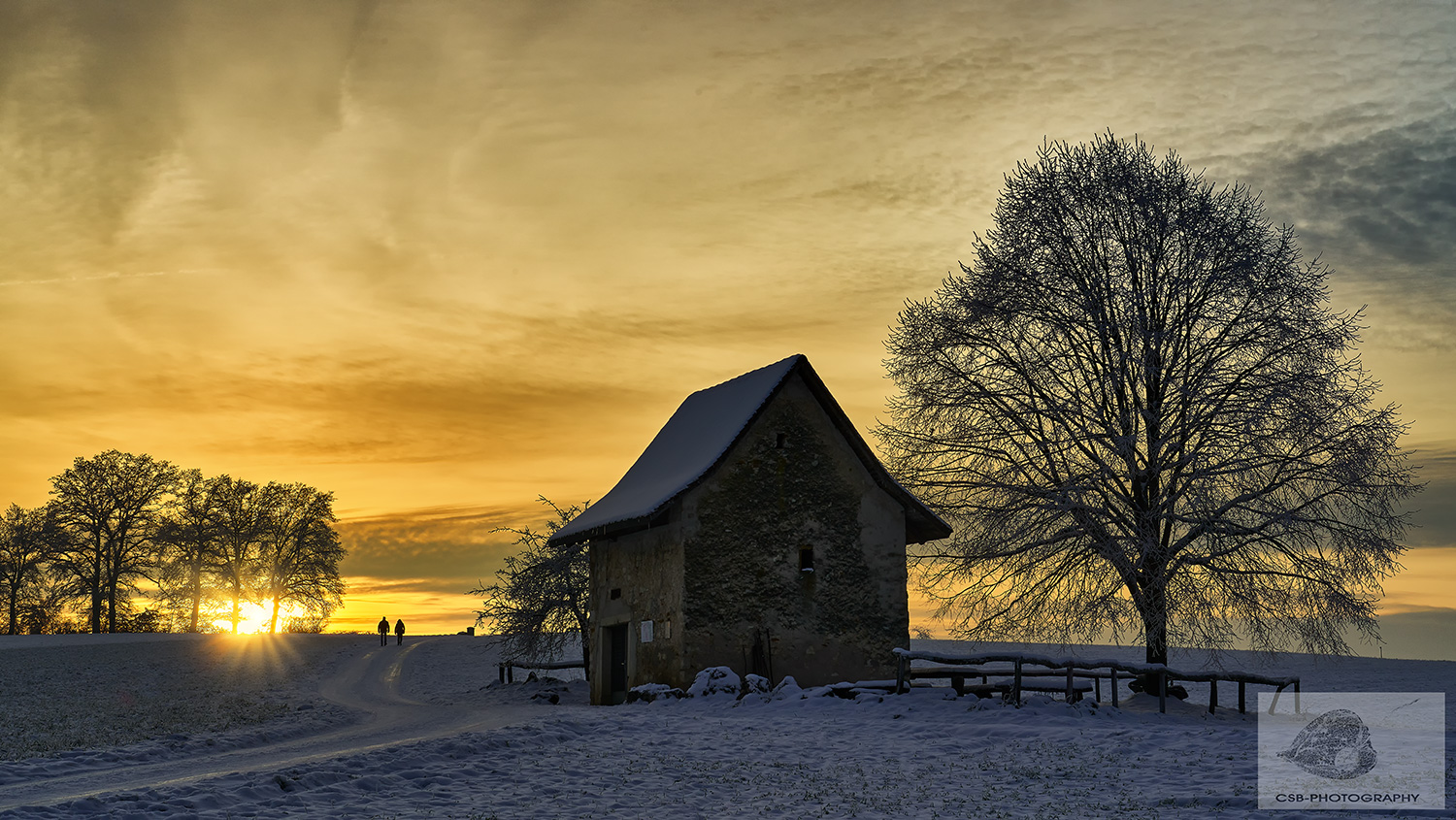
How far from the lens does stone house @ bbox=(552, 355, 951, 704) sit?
2338 centimetres

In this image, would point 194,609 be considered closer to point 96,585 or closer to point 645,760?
point 96,585

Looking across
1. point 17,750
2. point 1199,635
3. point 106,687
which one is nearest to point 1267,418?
point 1199,635

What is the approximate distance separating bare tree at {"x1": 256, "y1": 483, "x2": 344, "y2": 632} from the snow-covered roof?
42952 mm

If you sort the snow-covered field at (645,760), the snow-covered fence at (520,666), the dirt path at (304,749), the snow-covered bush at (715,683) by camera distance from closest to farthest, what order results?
the snow-covered field at (645,760)
the dirt path at (304,749)
the snow-covered bush at (715,683)
the snow-covered fence at (520,666)

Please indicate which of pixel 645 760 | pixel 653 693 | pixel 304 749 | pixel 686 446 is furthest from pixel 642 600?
pixel 645 760

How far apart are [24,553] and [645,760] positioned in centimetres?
5685

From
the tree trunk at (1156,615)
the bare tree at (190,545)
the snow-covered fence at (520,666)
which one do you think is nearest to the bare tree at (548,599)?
the snow-covered fence at (520,666)

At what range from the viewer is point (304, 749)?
1728cm

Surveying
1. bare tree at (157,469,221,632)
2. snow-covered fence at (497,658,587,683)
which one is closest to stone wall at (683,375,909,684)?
snow-covered fence at (497,658,587,683)

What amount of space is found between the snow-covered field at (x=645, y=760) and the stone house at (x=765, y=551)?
214 centimetres

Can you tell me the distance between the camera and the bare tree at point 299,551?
2579 inches

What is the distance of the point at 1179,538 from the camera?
896 inches

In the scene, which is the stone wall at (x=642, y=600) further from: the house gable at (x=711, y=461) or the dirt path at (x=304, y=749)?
the dirt path at (x=304, y=749)

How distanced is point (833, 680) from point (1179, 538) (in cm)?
776
